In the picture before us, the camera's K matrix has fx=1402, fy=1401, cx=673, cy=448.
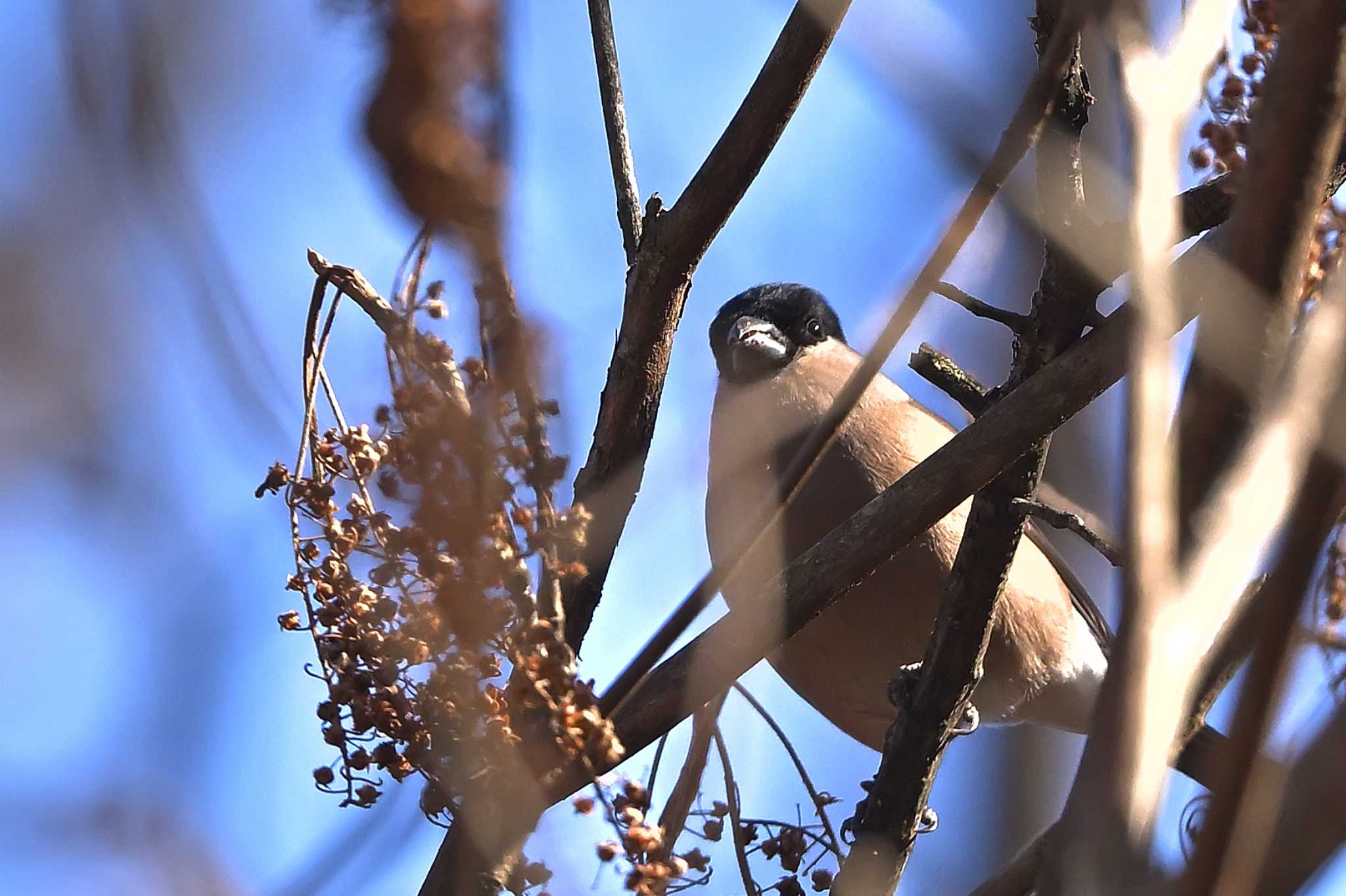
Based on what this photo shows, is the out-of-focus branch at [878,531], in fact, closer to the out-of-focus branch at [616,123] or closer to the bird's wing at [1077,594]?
the out-of-focus branch at [616,123]

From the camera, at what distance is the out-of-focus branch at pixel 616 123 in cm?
259

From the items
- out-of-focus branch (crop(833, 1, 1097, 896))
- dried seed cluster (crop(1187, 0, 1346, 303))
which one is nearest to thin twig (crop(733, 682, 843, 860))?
out-of-focus branch (crop(833, 1, 1097, 896))

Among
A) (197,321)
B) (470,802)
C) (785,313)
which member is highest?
(785,313)

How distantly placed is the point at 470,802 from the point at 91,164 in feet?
2.59

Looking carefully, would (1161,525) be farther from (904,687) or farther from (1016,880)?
(904,687)

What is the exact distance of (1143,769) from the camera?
0.75 m

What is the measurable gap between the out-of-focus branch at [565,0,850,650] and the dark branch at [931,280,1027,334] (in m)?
0.37

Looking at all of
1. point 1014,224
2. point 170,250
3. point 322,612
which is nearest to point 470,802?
point 322,612

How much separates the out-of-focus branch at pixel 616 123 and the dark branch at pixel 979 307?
595 millimetres

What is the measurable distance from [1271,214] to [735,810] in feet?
5.07

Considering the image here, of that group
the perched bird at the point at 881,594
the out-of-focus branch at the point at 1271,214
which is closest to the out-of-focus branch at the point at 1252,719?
the out-of-focus branch at the point at 1271,214

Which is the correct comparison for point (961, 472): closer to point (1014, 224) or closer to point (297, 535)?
point (297, 535)

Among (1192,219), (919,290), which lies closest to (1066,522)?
(1192,219)

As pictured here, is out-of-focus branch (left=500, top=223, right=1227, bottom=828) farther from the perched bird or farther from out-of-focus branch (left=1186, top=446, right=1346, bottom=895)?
the perched bird
